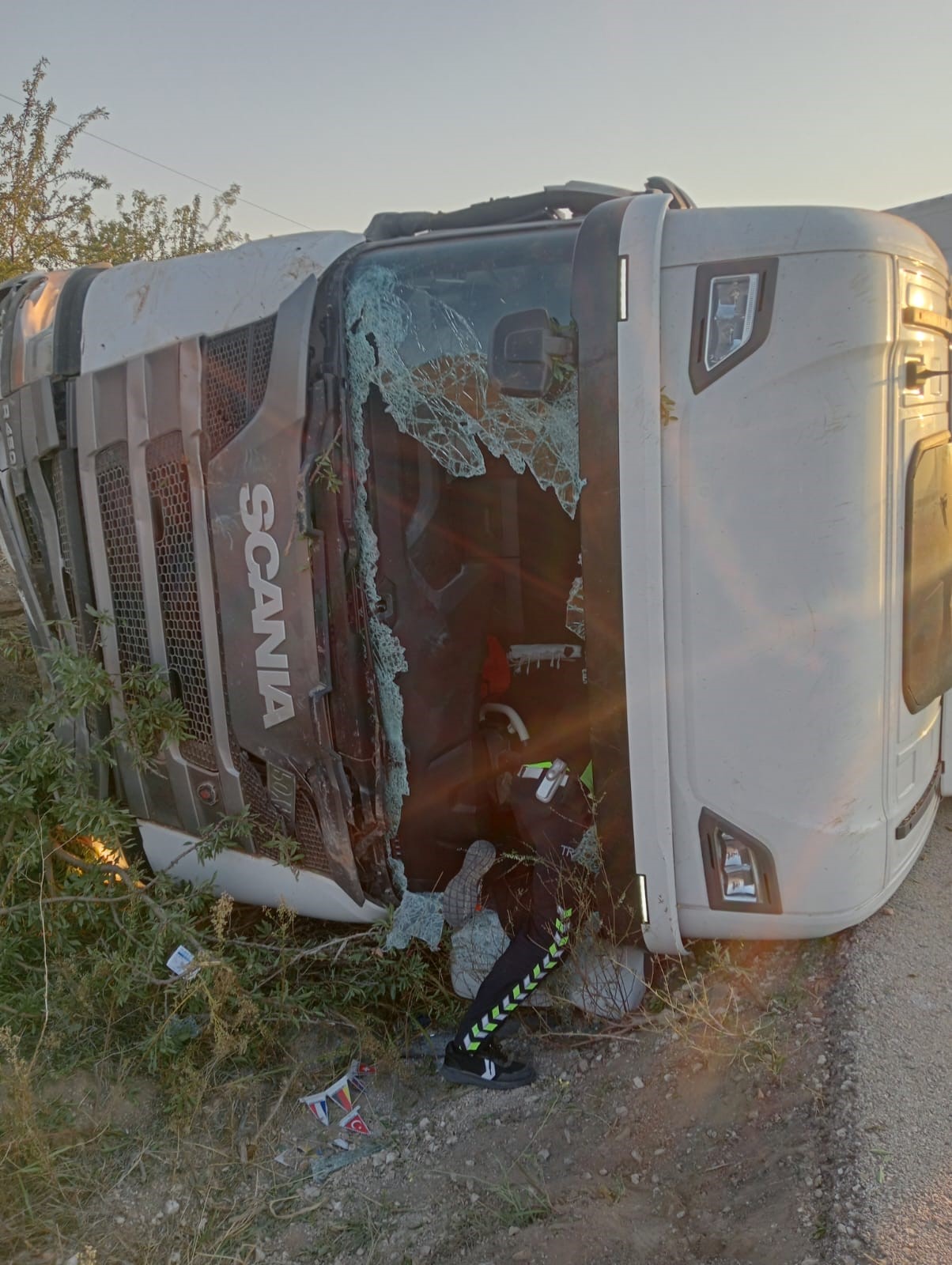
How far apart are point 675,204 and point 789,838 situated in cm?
199

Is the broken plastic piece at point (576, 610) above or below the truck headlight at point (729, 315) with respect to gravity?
below

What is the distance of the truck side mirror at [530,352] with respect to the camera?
7.38 feet

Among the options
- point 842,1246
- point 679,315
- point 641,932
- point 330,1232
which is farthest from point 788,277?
point 330,1232

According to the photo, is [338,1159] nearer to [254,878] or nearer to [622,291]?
[254,878]

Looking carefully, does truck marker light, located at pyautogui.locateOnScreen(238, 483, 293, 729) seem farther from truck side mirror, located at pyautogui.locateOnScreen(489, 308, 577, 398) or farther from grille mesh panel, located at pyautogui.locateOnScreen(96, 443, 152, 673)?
truck side mirror, located at pyautogui.locateOnScreen(489, 308, 577, 398)

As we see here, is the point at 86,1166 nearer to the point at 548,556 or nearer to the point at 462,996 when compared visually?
the point at 462,996

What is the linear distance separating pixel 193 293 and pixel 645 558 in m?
1.56

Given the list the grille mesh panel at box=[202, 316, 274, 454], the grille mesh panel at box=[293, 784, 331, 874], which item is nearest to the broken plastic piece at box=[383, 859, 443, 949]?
the grille mesh panel at box=[293, 784, 331, 874]

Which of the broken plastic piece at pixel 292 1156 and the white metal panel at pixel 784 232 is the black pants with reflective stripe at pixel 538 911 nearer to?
the broken plastic piece at pixel 292 1156

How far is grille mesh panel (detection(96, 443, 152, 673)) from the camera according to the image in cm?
286

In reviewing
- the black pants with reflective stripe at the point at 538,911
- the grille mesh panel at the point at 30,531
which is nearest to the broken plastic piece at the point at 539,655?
the black pants with reflective stripe at the point at 538,911

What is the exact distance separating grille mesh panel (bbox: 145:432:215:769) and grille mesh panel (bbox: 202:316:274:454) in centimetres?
14

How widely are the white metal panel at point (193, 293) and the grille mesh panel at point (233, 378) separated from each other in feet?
0.18

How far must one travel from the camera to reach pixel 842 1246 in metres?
1.83
